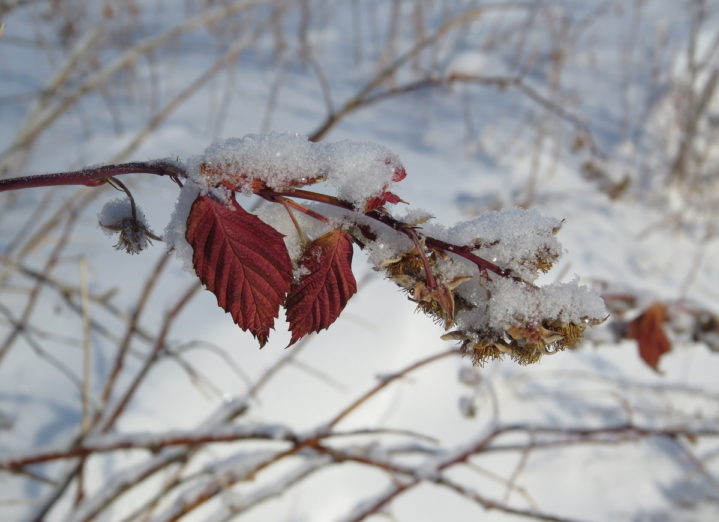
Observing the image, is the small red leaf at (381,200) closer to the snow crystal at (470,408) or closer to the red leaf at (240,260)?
the red leaf at (240,260)

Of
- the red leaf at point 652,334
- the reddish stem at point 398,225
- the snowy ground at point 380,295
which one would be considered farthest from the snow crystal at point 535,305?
the red leaf at point 652,334

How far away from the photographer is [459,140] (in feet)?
10.1

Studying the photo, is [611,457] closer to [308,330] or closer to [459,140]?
[308,330]

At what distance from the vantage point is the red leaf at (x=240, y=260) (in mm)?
311

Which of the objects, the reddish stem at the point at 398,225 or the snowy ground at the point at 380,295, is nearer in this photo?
the reddish stem at the point at 398,225

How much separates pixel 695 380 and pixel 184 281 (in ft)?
5.57

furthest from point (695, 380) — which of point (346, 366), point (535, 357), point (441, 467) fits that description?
point (535, 357)

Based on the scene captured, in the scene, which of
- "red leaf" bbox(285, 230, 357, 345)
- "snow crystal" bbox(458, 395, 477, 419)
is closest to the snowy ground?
"snow crystal" bbox(458, 395, 477, 419)

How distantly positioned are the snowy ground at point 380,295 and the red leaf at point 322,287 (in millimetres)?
338

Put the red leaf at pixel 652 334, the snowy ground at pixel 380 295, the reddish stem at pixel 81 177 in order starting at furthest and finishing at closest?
the snowy ground at pixel 380 295 → the red leaf at pixel 652 334 → the reddish stem at pixel 81 177

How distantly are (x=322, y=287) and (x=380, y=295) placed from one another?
137cm

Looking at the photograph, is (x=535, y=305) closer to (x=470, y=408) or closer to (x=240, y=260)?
(x=240, y=260)

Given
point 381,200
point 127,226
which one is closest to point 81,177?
point 127,226

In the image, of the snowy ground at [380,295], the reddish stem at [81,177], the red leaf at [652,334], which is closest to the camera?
the reddish stem at [81,177]
